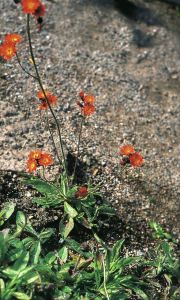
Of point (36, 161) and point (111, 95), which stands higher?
point (36, 161)

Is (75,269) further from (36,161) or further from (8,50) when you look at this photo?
(8,50)

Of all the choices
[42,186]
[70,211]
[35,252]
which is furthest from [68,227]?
[35,252]

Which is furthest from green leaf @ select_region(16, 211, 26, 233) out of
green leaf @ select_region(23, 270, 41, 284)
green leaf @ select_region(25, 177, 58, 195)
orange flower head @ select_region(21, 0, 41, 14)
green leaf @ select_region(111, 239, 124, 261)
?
orange flower head @ select_region(21, 0, 41, 14)

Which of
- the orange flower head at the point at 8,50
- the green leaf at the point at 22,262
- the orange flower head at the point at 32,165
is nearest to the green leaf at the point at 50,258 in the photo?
the green leaf at the point at 22,262

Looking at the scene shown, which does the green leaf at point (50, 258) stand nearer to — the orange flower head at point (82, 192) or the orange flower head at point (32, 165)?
the orange flower head at point (82, 192)

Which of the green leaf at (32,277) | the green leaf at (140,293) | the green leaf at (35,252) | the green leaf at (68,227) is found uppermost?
the green leaf at (32,277)
